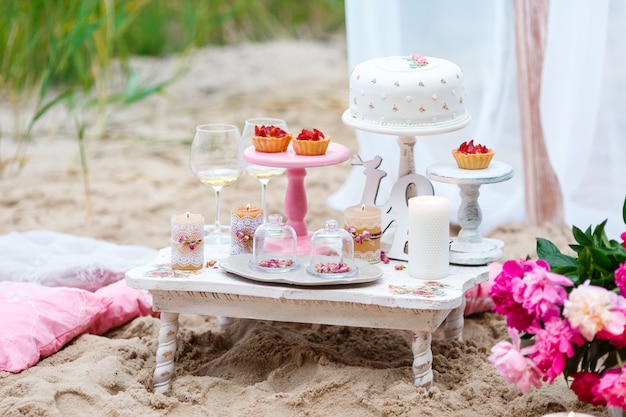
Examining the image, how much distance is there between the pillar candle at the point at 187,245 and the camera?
7.02ft

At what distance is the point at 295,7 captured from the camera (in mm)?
7027

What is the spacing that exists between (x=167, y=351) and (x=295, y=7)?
17.1ft

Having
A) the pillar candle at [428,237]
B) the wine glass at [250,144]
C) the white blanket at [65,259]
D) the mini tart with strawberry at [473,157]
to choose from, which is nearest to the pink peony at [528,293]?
the pillar candle at [428,237]

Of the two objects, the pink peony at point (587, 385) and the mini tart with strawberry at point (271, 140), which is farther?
the mini tart with strawberry at point (271, 140)

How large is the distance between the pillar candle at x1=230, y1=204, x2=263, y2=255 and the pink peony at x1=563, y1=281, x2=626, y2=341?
0.79 m

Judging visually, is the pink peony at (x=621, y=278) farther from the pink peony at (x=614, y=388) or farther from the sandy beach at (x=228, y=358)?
the sandy beach at (x=228, y=358)

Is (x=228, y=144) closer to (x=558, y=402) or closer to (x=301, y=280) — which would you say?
(x=301, y=280)

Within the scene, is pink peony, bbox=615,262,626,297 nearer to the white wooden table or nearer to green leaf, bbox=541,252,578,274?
green leaf, bbox=541,252,578,274

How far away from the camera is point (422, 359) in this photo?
81.3 inches

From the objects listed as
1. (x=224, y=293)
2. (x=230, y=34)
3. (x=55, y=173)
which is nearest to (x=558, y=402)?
(x=224, y=293)

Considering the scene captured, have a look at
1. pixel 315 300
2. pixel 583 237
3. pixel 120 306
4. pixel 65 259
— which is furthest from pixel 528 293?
pixel 65 259

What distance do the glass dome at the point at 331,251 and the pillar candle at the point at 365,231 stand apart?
0.10 feet

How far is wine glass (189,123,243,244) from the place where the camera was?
2346 millimetres

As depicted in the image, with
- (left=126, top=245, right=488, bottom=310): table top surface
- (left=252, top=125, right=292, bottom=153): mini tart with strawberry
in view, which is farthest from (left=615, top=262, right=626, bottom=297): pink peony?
(left=252, top=125, right=292, bottom=153): mini tart with strawberry
